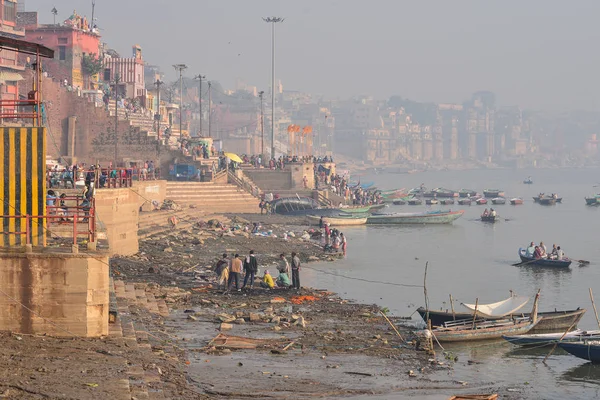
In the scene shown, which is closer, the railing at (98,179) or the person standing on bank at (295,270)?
the railing at (98,179)

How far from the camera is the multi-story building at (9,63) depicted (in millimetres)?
45500

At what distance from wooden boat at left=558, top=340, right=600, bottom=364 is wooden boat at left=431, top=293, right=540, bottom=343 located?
1738 mm

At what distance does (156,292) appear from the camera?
72.4 feet

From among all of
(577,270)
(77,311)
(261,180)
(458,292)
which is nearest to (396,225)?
(261,180)

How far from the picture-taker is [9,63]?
4631cm

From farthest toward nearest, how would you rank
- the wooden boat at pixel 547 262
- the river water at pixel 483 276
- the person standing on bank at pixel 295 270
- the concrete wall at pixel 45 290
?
1. the wooden boat at pixel 547 262
2. the person standing on bank at pixel 295 270
3. the river water at pixel 483 276
4. the concrete wall at pixel 45 290

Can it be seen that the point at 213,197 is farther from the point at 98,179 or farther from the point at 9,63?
the point at 98,179

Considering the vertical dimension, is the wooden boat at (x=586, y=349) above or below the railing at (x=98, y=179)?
below

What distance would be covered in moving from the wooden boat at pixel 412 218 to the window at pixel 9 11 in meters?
22.7

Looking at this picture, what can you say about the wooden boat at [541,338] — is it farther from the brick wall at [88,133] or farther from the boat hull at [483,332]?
the brick wall at [88,133]

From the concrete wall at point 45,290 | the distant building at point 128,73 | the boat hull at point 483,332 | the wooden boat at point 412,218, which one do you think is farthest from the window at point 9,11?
the concrete wall at point 45,290

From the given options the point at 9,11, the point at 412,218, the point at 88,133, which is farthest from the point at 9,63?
the point at 412,218

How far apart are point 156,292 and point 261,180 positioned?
3989 cm

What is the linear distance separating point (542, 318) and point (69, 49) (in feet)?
135
